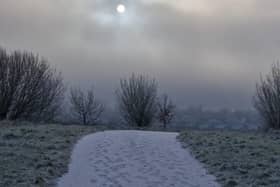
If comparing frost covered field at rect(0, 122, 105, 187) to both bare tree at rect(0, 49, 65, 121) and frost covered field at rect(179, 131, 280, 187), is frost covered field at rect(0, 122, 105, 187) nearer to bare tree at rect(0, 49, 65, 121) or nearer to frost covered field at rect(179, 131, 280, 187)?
frost covered field at rect(179, 131, 280, 187)

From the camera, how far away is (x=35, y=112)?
34.6 metres

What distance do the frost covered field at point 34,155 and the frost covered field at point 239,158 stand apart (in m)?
4.50

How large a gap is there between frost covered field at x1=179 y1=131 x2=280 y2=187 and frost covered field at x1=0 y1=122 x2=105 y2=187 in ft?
14.8

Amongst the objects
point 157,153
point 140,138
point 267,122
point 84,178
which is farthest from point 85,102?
point 84,178

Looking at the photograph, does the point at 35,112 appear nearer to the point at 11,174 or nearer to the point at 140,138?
the point at 140,138

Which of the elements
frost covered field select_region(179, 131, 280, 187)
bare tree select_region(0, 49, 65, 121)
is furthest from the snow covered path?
bare tree select_region(0, 49, 65, 121)

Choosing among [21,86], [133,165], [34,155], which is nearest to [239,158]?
[133,165]

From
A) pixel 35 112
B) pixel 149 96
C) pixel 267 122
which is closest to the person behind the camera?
pixel 267 122

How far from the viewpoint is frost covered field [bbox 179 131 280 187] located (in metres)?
10.3

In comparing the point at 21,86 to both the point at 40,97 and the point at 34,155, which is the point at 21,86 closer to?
the point at 40,97

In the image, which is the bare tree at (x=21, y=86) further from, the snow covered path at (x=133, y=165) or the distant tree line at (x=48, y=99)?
the snow covered path at (x=133, y=165)

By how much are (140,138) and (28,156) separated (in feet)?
17.4

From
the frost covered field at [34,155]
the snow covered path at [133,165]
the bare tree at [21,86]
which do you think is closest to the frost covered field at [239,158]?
the snow covered path at [133,165]

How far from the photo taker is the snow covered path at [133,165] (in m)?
10.1
